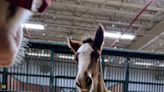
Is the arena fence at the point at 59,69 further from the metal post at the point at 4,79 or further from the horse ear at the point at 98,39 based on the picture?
the horse ear at the point at 98,39

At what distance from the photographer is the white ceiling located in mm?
7715

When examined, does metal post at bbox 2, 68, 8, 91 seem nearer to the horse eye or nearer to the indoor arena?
the indoor arena

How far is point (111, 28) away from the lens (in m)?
10.0

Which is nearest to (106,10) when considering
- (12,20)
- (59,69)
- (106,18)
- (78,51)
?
(106,18)

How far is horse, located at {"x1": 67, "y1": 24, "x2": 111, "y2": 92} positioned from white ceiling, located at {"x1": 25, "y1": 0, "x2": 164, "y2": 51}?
4.82m

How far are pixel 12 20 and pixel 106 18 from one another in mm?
8926

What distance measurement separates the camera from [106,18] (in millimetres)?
9117

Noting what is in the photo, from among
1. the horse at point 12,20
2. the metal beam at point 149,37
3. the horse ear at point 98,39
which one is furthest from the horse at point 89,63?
the metal beam at point 149,37

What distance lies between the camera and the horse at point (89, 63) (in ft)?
5.80

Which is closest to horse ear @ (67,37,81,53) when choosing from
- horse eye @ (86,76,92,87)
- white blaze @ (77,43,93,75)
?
white blaze @ (77,43,93,75)

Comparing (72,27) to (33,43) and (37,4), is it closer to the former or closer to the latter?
(33,43)

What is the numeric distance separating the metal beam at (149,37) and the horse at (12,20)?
7.74 meters

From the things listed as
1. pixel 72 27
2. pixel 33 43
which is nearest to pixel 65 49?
pixel 33 43

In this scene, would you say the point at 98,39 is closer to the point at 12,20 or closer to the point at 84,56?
the point at 84,56
